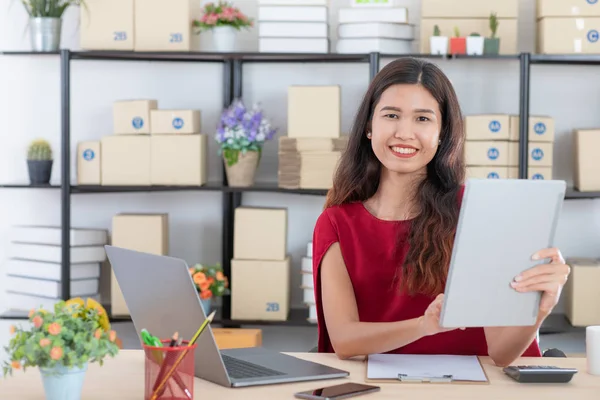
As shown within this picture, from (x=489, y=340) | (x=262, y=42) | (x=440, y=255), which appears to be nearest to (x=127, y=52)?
(x=262, y=42)

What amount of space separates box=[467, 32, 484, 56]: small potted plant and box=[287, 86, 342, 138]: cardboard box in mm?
534

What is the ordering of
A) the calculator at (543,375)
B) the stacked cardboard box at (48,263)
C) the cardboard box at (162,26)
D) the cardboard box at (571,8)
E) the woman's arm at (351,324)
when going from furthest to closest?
the stacked cardboard box at (48,263)
the cardboard box at (162,26)
the cardboard box at (571,8)
the woman's arm at (351,324)
the calculator at (543,375)

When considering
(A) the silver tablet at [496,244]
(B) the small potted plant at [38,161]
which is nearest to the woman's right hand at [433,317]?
(A) the silver tablet at [496,244]

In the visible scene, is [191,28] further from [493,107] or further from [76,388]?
[76,388]

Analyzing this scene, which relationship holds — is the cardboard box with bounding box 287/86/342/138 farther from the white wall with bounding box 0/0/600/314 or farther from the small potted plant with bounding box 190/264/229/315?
the small potted plant with bounding box 190/264/229/315

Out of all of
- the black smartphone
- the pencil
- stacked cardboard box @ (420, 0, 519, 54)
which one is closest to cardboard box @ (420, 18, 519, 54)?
stacked cardboard box @ (420, 0, 519, 54)

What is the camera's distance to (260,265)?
365cm

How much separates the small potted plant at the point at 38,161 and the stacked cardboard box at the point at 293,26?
1.01m

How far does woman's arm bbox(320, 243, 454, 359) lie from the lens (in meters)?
1.87

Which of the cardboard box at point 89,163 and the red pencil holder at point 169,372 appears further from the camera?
the cardboard box at point 89,163

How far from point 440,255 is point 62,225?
204 centimetres

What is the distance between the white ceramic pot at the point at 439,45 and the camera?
11.5 feet

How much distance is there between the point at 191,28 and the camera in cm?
369

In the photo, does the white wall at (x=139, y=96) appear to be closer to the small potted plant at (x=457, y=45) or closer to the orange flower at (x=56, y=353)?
the small potted plant at (x=457, y=45)
